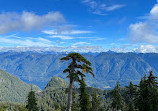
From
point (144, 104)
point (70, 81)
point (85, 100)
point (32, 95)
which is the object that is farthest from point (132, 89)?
point (32, 95)

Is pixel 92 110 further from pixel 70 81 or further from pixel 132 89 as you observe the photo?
pixel 70 81

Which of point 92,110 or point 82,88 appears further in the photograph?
point 92,110

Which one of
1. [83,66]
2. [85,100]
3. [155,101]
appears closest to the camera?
[83,66]

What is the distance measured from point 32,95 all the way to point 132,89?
41801 mm

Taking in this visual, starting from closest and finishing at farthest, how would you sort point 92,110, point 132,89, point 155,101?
point 155,101 → point 132,89 → point 92,110

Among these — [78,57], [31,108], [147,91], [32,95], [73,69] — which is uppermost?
[78,57]

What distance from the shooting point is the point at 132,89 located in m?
50.9

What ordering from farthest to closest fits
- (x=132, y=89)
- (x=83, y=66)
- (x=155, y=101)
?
(x=132, y=89) < (x=155, y=101) < (x=83, y=66)

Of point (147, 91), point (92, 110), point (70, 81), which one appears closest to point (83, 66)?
point (70, 81)

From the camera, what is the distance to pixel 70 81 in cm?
2181

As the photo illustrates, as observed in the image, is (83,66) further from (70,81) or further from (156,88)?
(156,88)

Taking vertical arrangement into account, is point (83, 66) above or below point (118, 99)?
above

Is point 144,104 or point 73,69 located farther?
point 144,104

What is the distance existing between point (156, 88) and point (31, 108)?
166 ft
